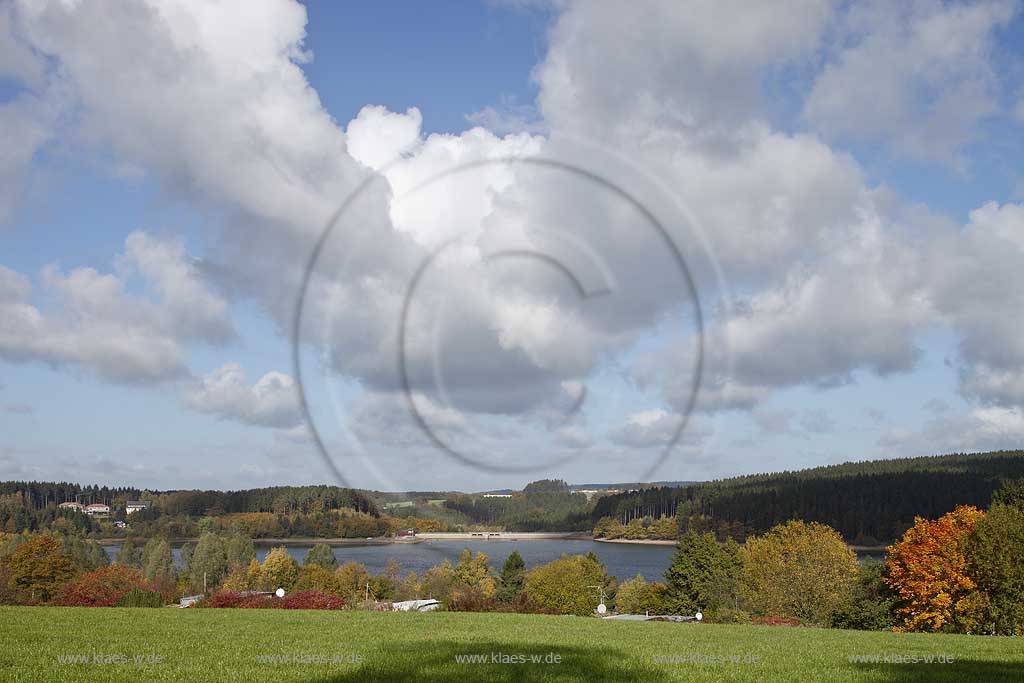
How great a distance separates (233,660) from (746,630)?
2042 cm

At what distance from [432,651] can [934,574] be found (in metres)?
43.0

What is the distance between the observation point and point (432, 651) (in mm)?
17547

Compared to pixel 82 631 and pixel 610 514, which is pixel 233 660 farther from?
pixel 610 514

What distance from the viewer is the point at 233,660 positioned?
15305 millimetres

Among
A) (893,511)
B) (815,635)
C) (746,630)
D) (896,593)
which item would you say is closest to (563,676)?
(815,635)
